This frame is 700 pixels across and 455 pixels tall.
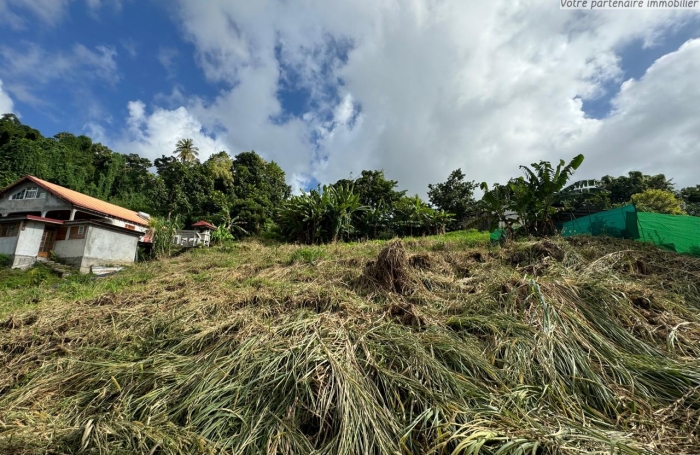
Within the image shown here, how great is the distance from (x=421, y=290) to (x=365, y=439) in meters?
2.22

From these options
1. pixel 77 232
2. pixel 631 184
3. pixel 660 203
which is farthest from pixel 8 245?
pixel 631 184

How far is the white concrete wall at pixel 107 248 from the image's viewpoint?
36.2 feet

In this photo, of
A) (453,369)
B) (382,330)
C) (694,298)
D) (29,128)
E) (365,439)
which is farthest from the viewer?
(29,128)

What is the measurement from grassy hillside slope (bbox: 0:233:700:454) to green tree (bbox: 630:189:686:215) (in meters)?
23.3

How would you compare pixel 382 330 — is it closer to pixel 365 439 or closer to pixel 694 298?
pixel 365 439

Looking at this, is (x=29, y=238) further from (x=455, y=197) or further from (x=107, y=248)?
(x=455, y=197)

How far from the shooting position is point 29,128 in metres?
26.1

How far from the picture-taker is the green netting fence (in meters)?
5.33

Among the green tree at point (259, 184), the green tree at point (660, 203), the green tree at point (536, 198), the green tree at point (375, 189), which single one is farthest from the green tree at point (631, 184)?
the green tree at point (259, 184)

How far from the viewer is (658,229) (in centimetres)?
559

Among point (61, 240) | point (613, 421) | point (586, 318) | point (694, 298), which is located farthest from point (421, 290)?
point (61, 240)

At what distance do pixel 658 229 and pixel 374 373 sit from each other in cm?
688

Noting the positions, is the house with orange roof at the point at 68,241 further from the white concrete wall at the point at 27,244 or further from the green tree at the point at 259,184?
the green tree at the point at 259,184

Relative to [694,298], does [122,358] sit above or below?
below
